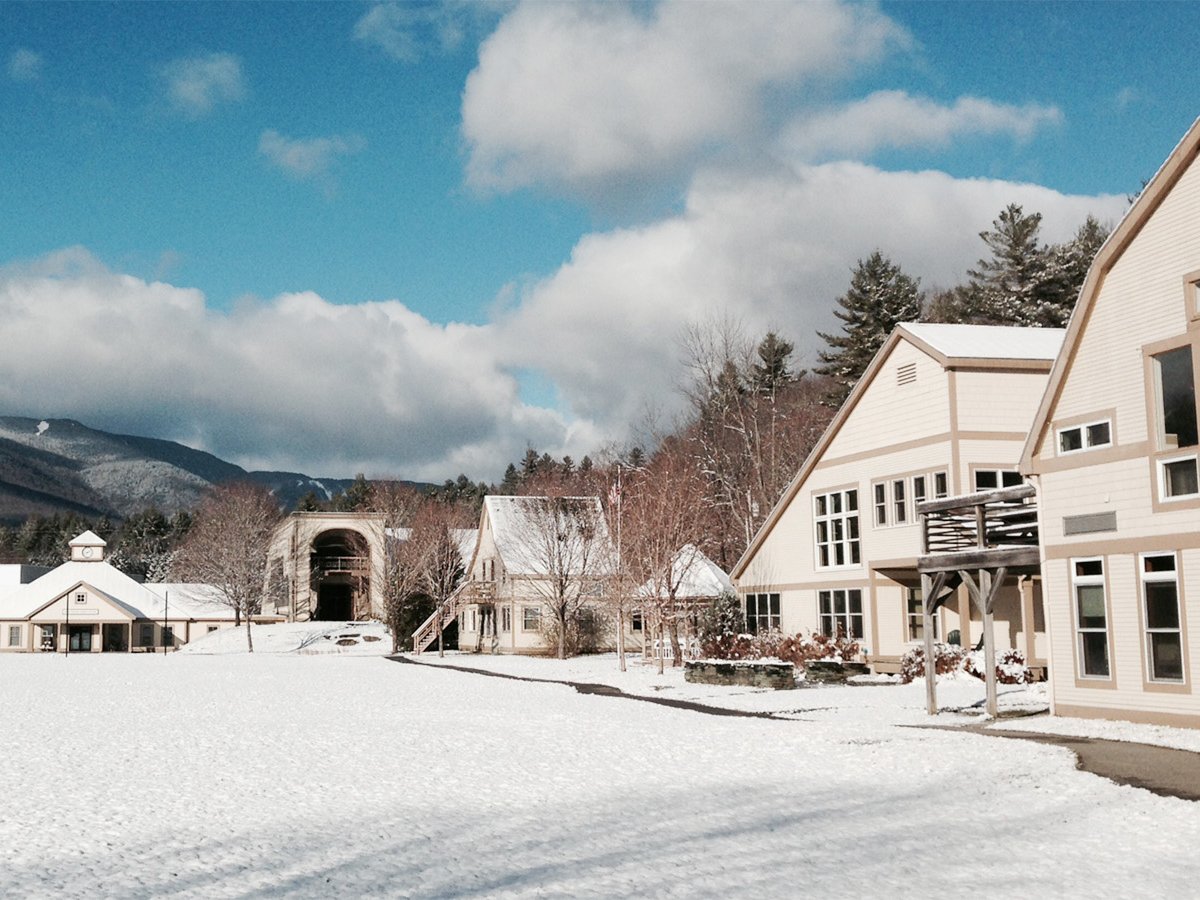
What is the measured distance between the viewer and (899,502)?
109 feet

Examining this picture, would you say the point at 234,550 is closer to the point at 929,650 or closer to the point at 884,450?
the point at 884,450

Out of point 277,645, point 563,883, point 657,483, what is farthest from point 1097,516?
point 277,645

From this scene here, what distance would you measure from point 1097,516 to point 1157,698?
3144 millimetres

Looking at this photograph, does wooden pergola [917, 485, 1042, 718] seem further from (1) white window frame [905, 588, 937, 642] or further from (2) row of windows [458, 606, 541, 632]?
(2) row of windows [458, 606, 541, 632]

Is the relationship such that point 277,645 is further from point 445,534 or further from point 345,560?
point 345,560

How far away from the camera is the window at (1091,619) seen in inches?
824

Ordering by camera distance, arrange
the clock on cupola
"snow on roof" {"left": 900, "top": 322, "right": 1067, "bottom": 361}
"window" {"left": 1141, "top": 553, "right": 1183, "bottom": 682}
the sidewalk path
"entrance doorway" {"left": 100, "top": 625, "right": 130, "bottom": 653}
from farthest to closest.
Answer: the clock on cupola → "entrance doorway" {"left": 100, "top": 625, "right": 130, "bottom": 653} → "snow on roof" {"left": 900, "top": 322, "right": 1067, "bottom": 361} → "window" {"left": 1141, "top": 553, "right": 1183, "bottom": 682} → the sidewalk path

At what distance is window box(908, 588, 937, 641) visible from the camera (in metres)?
33.3

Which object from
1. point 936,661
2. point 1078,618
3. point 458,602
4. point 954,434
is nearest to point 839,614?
point 936,661

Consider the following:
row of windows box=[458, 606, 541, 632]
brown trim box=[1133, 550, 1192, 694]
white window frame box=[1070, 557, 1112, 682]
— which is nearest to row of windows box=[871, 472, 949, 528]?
white window frame box=[1070, 557, 1112, 682]

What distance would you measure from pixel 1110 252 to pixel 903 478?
501 inches

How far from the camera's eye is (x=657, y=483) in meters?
49.9

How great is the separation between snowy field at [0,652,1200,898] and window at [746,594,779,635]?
14876 millimetres

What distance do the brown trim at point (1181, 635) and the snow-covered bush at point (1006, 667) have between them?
26.0 feet
